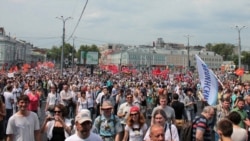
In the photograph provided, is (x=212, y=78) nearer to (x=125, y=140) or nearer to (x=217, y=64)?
(x=125, y=140)

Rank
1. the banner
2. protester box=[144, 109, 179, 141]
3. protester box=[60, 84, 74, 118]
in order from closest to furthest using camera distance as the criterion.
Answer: protester box=[144, 109, 179, 141] → the banner → protester box=[60, 84, 74, 118]

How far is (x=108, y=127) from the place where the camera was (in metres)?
6.50

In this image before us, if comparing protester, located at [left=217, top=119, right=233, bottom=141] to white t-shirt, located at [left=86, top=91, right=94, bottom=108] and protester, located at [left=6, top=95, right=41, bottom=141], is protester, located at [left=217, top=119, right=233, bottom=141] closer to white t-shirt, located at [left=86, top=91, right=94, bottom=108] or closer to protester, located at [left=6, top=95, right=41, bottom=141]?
protester, located at [left=6, top=95, right=41, bottom=141]

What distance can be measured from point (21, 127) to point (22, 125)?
1.3 inches

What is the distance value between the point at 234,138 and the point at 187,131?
2.81ft

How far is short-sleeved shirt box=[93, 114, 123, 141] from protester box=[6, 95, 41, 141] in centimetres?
101

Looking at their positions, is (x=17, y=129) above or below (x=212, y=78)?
below

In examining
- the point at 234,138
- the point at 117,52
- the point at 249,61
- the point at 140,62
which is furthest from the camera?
the point at 117,52

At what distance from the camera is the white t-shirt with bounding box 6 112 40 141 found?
19.6ft

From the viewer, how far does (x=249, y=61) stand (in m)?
155

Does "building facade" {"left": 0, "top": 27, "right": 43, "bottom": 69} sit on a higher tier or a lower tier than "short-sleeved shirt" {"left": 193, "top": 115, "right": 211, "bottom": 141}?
higher

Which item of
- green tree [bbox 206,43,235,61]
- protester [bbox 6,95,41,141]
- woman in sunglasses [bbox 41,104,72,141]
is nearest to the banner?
woman in sunglasses [bbox 41,104,72,141]

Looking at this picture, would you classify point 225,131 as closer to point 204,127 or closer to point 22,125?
point 204,127

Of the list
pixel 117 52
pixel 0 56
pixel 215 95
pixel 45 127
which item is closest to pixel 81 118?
pixel 45 127
